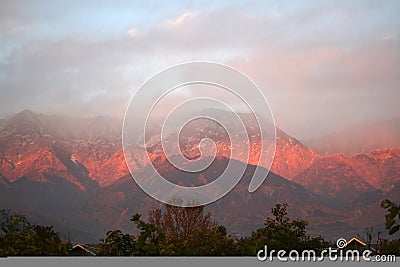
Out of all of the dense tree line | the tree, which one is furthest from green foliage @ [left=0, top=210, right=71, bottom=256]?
the tree

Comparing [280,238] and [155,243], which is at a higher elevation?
[280,238]

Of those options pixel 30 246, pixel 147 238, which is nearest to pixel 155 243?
pixel 147 238

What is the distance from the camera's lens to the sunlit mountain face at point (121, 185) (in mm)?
104438

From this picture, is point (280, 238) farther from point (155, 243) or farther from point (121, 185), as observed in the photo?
point (121, 185)

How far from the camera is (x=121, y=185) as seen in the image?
119m

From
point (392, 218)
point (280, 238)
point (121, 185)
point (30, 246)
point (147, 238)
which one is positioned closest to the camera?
point (392, 218)

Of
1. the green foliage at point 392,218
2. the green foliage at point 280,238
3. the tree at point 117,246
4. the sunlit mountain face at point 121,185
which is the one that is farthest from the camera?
the sunlit mountain face at point 121,185

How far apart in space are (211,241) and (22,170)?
412ft

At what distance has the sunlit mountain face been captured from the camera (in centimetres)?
10444

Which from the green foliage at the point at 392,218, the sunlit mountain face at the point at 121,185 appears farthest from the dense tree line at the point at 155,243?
the sunlit mountain face at the point at 121,185

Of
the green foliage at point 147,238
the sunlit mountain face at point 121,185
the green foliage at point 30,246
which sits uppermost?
the sunlit mountain face at point 121,185

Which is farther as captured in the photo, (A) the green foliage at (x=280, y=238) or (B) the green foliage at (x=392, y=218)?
(A) the green foliage at (x=280, y=238)

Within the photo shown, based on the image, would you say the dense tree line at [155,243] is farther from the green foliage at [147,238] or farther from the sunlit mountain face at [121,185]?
the sunlit mountain face at [121,185]

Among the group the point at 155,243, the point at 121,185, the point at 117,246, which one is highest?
the point at 121,185
